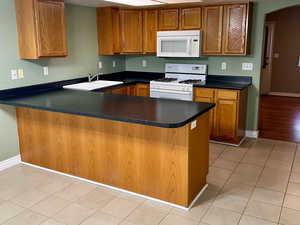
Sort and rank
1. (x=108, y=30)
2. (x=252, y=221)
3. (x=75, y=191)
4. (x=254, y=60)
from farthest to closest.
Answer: (x=108, y=30) < (x=254, y=60) < (x=75, y=191) < (x=252, y=221)

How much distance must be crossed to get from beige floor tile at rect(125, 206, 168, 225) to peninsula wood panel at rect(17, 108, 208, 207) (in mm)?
182

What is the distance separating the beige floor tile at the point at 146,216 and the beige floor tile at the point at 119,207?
0.06 metres

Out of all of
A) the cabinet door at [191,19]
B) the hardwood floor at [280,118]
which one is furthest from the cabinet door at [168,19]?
the hardwood floor at [280,118]

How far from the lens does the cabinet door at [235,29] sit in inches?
172

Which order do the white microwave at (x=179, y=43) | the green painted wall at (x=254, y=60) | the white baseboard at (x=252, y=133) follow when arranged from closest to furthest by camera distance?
the green painted wall at (x=254, y=60) < the white microwave at (x=179, y=43) < the white baseboard at (x=252, y=133)

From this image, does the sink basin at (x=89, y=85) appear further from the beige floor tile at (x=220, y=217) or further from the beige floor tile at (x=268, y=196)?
the beige floor tile at (x=268, y=196)

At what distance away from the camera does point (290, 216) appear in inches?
107

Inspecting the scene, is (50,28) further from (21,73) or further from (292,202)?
(292,202)

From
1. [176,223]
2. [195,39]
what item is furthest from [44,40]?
[176,223]

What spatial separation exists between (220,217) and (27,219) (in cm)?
177

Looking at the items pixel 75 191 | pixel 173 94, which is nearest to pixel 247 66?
pixel 173 94

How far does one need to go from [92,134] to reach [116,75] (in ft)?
8.44

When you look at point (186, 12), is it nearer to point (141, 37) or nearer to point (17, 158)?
point (141, 37)

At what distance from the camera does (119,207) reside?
2.89 metres
